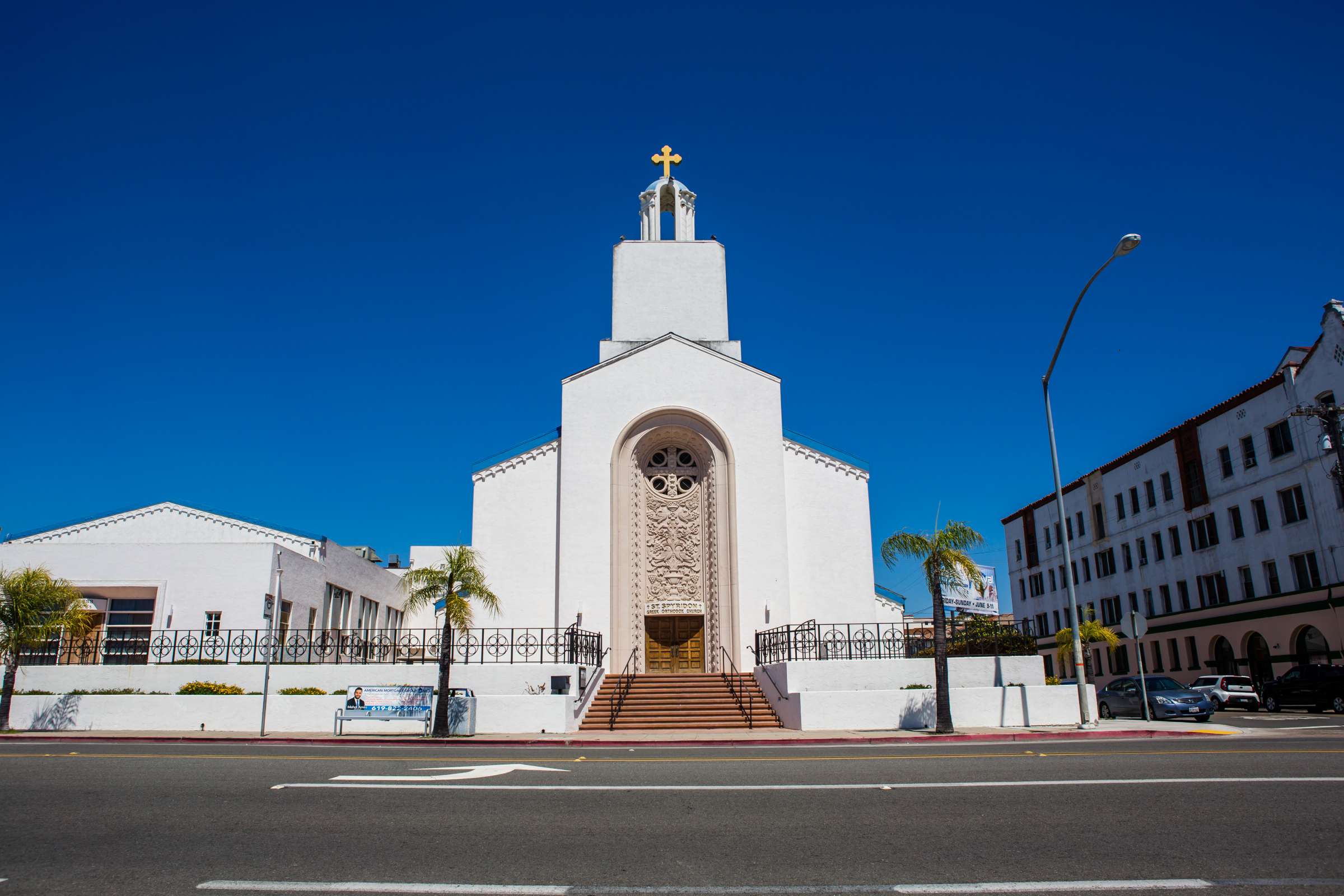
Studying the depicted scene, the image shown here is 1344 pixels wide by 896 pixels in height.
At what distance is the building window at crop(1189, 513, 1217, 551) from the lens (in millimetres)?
43375

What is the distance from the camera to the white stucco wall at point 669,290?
35875 mm

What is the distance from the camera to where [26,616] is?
22.1 m

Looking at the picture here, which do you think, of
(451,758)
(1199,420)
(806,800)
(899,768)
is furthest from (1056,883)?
(1199,420)

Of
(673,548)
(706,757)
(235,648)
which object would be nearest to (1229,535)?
(673,548)

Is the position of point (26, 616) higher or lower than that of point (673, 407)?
lower

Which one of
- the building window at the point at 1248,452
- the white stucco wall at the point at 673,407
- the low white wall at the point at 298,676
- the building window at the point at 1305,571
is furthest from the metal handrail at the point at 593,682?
the building window at the point at 1248,452

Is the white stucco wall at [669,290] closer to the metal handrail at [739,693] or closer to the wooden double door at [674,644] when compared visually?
the wooden double door at [674,644]

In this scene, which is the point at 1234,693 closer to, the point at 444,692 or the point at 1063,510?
the point at 1063,510

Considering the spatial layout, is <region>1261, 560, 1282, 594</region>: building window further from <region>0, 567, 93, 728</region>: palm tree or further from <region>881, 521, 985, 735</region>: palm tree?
<region>0, 567, 93, 728</region>: palm tree

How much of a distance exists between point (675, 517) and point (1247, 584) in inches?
1086

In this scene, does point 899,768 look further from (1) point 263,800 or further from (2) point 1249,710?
(2) point 1249,710

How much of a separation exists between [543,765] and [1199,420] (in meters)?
42.1

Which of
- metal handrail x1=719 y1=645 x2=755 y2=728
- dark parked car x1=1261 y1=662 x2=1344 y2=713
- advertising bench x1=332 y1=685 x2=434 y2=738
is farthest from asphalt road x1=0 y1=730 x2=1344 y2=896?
dark parked car x1=1261 y1=662 x2=1344 y2=713

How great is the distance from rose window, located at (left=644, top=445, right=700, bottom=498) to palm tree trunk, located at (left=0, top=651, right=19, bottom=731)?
1862 cm
